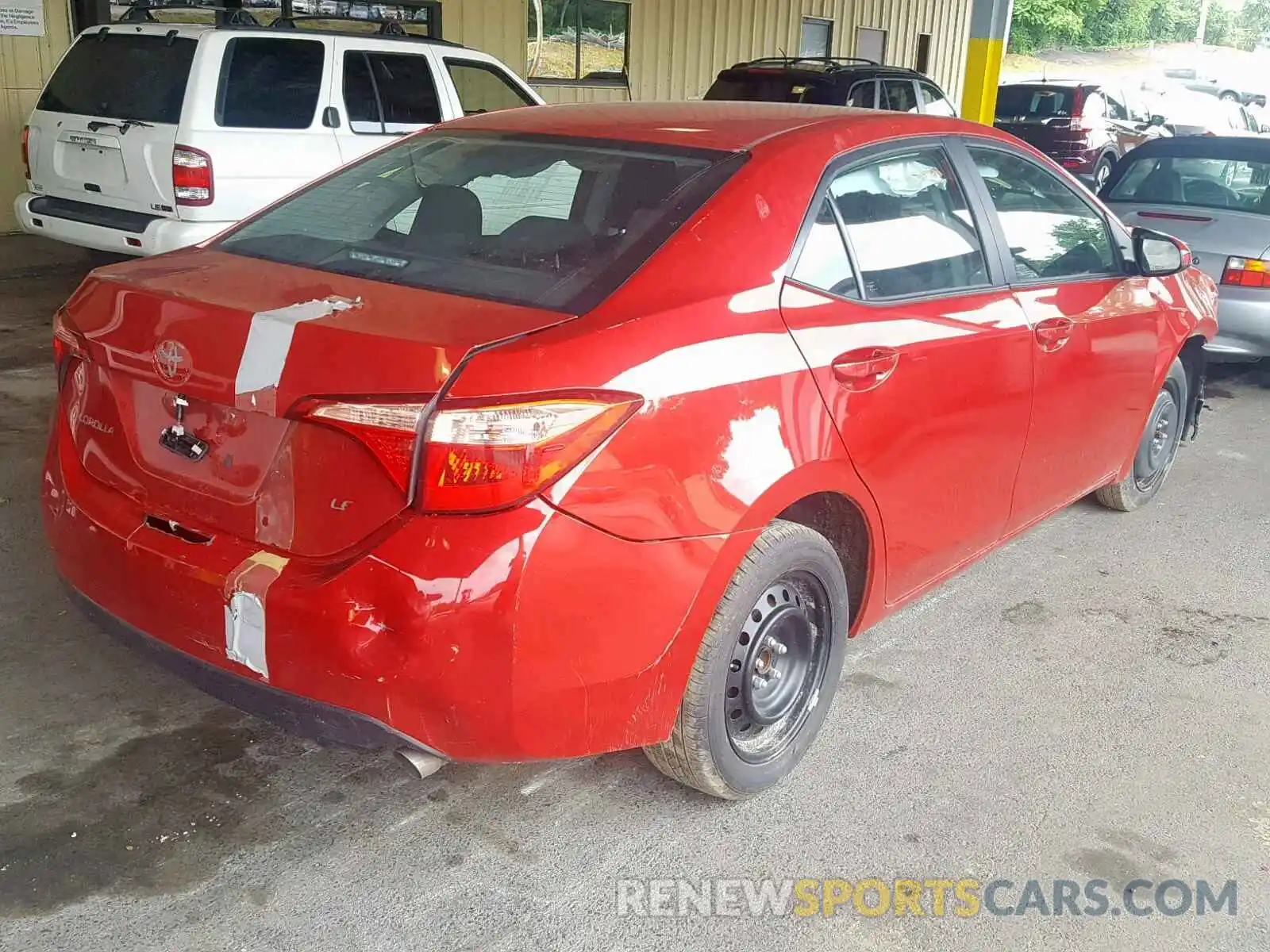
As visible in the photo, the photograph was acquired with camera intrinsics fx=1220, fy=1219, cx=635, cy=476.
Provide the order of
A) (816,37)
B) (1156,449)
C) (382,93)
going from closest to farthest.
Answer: (1156,449)
(382,93)
(816,37)

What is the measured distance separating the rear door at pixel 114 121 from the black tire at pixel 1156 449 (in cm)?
550

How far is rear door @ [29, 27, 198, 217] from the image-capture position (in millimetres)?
7281

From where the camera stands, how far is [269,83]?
7.68 metres

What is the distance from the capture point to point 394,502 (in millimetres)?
2328

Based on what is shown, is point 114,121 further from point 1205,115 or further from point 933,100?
point 1205,115

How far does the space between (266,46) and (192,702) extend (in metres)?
5.59

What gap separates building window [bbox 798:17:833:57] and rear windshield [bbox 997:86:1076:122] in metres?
2.73

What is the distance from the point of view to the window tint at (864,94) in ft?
36.8

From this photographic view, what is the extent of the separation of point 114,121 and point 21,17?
377 centimetres

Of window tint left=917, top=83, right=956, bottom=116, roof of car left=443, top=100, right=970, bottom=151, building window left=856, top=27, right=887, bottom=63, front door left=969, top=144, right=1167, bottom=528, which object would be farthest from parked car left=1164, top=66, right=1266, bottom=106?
roof of car left=443, top=100, right=970, bottom=151

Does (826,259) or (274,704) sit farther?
(826,259)

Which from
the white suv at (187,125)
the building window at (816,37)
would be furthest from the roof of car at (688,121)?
the building window at (816,37)

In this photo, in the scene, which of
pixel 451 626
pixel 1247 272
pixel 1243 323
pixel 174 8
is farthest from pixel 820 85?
pixel 451 626

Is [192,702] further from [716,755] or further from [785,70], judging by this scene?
[785,70]
